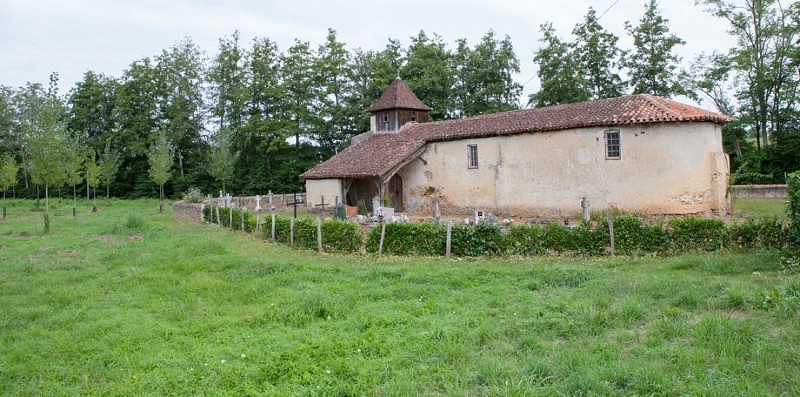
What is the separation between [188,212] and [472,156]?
→ 633 inches

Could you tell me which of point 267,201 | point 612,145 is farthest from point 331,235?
point 267,201

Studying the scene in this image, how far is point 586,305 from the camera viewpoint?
314 inches

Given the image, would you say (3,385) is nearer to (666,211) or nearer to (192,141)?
(666,211)

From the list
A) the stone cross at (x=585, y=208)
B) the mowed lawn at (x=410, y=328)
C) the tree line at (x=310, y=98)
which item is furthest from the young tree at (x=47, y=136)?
the stone cross at (x=585, y=208)

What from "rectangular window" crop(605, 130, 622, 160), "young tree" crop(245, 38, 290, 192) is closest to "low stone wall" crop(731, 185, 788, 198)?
"rectangular window" crop(605, 130, 622, 160)

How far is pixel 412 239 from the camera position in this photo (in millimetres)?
14266

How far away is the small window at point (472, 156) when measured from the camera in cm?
2530

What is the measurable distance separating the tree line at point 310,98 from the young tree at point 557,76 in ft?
0.30

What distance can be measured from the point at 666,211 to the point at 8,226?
98.5 feet

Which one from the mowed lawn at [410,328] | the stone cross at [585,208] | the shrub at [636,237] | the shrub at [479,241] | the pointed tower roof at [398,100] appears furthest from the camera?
the pointed tower roof at [398,100]

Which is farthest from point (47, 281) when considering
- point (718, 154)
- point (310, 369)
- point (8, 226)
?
point (718, 154)

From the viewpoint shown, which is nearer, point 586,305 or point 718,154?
point 586,305

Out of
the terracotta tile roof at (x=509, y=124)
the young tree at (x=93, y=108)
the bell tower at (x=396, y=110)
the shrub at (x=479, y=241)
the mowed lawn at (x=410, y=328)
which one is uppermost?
the young tree at (x=93, y=108)

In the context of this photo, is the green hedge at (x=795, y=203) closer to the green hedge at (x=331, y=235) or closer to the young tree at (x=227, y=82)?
the green hedge at (x=331, y=235)
